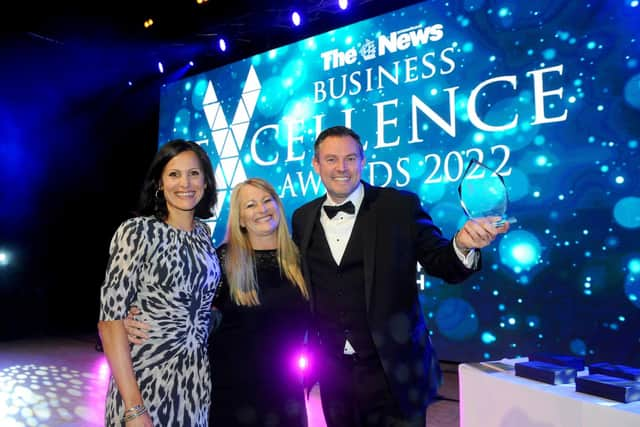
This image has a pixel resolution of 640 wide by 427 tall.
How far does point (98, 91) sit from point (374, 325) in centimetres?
717

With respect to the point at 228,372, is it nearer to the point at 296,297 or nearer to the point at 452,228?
the point at 296,297

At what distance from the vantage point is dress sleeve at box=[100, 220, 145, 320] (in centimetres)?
141

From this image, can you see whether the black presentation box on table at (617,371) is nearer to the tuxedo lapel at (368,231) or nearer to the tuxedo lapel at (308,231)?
the tuxedo lapel at (368,231)

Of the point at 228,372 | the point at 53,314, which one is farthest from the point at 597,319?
the point at 53,314

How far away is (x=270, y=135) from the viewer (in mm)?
5609

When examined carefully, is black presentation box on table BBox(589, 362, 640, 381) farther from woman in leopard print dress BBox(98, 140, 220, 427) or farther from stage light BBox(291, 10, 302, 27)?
stage light BBox(291, 10, 302, 27)

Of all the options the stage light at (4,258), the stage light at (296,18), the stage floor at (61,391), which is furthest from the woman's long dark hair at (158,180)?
the stage light at (4,258)

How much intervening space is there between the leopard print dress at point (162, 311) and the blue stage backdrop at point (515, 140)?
125 inches

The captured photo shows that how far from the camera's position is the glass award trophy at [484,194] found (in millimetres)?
1380

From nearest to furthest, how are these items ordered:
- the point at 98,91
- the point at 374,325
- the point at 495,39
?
the point at 374,325 → the point at 495,39 → the point at 98,91

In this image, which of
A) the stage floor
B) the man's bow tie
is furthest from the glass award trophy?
the stage floor

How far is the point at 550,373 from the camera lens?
5.75 feet

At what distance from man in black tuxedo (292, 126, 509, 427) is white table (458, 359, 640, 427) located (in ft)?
0.67

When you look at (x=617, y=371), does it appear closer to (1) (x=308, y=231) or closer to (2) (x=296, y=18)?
(1) (x=308, y=231)
